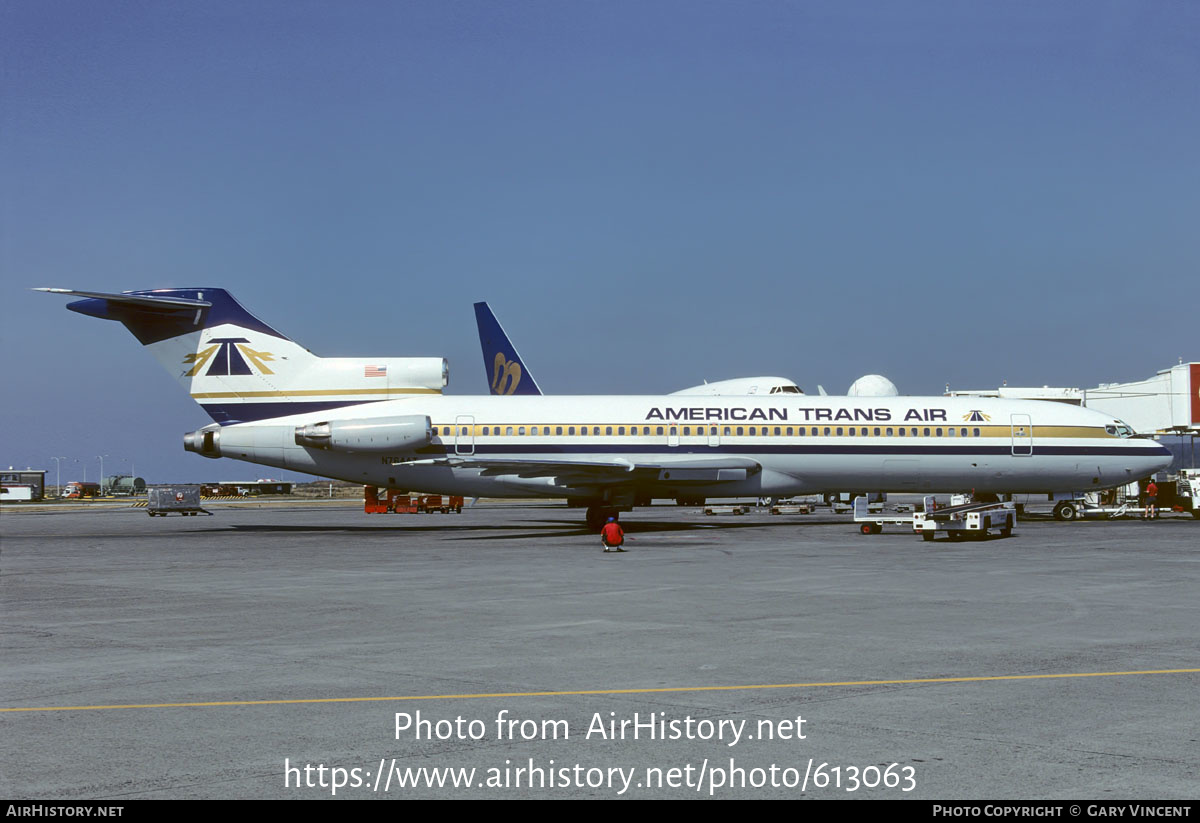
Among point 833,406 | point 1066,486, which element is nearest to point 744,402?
point 833,406

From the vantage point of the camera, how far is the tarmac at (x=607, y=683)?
6949 millimetres

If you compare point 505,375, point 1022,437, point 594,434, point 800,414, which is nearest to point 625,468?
point 594,434

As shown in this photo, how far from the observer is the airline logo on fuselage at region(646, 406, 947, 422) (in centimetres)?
3806

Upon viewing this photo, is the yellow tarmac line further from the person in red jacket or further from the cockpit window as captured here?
the cockpit window

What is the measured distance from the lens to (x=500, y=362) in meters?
64.0

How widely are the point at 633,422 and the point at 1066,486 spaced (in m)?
15.9

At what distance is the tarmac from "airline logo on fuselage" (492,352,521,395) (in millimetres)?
40811

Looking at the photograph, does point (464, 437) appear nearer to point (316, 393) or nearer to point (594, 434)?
point (594, 434)

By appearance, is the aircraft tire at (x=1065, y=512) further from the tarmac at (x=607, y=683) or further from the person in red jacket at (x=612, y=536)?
the person in red jacket at (x=612, y=536)

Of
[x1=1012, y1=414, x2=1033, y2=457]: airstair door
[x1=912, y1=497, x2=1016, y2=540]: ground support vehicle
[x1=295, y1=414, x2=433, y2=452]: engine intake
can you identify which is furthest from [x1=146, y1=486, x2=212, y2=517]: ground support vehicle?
[x1=1012, y1=414, x2=1033, y2=457]: airstair door

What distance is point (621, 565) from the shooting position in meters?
23.5

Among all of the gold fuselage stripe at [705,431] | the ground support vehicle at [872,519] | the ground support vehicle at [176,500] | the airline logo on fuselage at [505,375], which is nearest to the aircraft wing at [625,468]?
the gold fuselage stripe at [705,431]

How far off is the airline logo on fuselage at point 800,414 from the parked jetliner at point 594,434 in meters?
0.05

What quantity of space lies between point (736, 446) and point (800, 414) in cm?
256
